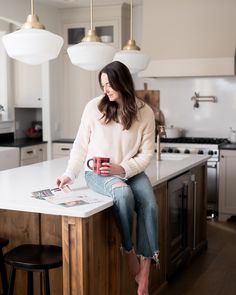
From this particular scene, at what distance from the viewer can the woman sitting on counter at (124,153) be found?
8.80 feet

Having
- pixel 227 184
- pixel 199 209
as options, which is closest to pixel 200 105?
pixel 227 184

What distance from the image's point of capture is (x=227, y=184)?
5629mm

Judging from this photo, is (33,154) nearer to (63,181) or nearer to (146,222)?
(63,181)

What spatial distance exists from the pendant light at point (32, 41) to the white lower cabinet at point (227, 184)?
11.0 ft

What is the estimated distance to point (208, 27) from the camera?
18.7 feet

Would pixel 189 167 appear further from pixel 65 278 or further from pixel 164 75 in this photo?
pixel 164 75

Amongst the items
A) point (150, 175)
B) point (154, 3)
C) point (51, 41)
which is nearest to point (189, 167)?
point (150, 175)

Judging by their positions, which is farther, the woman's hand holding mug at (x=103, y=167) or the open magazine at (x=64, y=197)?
the woman's hand holding mug at (x=103, y=167)

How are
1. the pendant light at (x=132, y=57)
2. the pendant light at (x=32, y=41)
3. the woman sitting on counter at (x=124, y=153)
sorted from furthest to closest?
the pendant light at (x=132, y=57), the woman sitting on counter at (x=124, y=153), the pendant light at (x=32, y=41)

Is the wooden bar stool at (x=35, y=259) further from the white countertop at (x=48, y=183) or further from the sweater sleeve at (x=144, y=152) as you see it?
the sweater sleeve at (x=144, y=152)

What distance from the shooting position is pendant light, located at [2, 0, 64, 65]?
102 inches

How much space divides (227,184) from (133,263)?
121 inches

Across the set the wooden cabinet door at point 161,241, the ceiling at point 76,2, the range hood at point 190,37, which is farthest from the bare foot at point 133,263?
the ceiling at point 76,2

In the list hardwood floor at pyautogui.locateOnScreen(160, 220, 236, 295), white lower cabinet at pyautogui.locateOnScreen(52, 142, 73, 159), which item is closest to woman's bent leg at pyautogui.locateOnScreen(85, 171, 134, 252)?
hardwood floor at pyautogui.locateOnScreen(160, 220, 236, 295)
